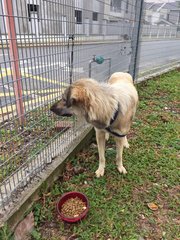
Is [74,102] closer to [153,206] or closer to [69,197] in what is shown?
[69,197]

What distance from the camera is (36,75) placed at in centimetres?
246

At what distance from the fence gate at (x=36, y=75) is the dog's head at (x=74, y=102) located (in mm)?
320

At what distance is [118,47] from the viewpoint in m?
5.34

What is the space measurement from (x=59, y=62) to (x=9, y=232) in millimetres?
1915

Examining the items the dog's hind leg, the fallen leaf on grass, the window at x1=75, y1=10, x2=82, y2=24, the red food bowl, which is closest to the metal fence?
the window at x1=75, y1=10, x2=82, y2=24

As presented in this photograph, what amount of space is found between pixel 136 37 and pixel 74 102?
465cm

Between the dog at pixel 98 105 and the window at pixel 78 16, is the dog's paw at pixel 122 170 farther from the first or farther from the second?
the window at pixel 78 16

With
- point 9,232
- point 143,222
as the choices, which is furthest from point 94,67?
point 9,232

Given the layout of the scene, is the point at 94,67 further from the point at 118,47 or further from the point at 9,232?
the point at 9,232

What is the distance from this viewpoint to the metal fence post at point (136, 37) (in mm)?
5910

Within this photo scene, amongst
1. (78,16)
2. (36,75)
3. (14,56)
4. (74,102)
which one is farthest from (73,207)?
(78,16)

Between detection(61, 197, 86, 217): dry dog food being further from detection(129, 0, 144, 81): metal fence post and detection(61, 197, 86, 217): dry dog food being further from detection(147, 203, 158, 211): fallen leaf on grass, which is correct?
detection(129, 0, 144, 81): metal fence post

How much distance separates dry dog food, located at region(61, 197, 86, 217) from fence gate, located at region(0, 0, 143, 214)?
492 mm

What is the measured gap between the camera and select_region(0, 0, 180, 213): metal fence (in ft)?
7.12
